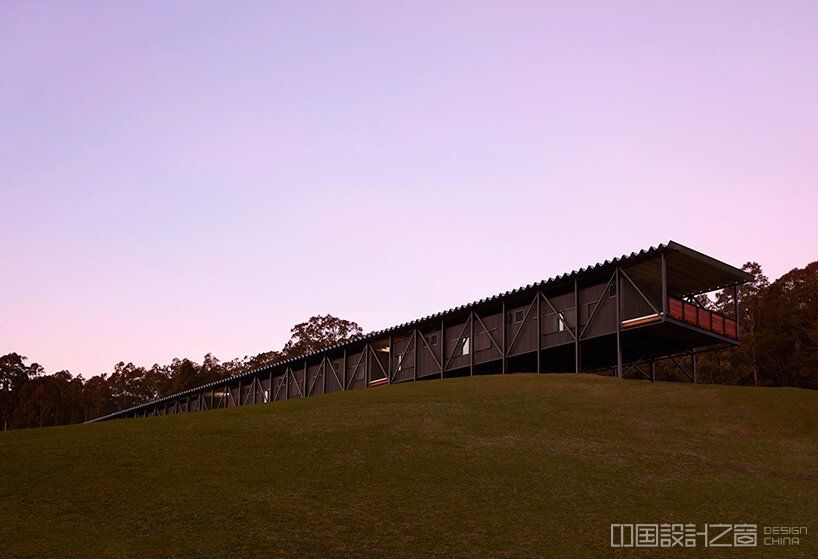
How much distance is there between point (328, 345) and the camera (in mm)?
116875

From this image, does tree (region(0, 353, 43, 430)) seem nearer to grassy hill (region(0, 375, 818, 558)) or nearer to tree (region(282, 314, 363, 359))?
tree (region(282, 314, 363, 359))

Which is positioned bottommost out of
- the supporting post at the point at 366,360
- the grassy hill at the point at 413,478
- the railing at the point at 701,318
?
the grassy hill at the point at 413,478

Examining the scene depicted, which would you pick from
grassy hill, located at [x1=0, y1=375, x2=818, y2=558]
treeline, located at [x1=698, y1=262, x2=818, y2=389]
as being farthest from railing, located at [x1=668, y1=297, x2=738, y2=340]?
treeline, located at [x1=698, y1=262, x2=818, y2=389]

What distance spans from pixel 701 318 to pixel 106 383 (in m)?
132

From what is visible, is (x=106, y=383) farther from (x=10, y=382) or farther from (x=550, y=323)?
(x=550, y=323)

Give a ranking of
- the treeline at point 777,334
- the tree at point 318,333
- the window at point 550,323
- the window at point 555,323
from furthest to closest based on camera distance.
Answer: the tree at point 318,333 < the treeline at point 777,334 < the window at point 550,323 < the window at point 555,323

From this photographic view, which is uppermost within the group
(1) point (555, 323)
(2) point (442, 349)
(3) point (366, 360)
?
(1) point (555, 323)

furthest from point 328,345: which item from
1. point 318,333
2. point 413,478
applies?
point 413,478

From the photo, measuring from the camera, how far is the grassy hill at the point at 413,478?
1567cm

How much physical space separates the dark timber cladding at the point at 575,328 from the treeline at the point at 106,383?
2033 inches

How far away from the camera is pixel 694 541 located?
16.5m

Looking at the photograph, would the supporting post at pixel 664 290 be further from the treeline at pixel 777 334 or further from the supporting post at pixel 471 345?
the treeline at pixel 777 334

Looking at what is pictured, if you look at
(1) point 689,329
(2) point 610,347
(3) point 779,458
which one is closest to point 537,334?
(2) point 610,347

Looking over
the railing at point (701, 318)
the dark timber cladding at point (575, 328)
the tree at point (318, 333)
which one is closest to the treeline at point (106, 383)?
the tree at point (318, 333)
